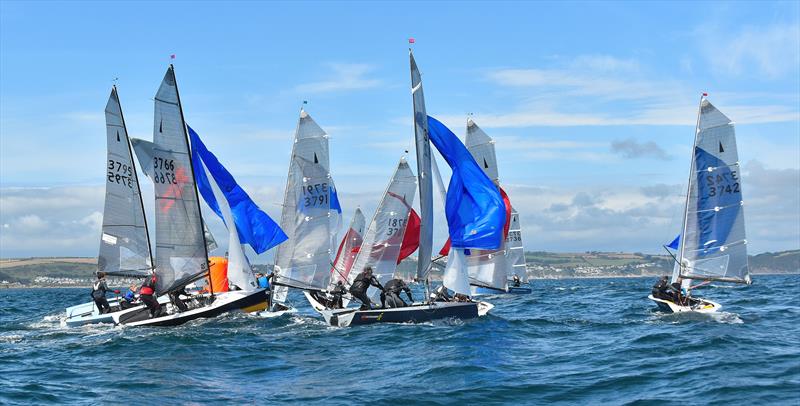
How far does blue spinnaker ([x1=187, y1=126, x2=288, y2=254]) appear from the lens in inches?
1457

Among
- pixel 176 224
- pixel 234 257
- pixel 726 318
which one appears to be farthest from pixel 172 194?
pixel 726 318

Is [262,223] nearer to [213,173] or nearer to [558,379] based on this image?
[213,173]

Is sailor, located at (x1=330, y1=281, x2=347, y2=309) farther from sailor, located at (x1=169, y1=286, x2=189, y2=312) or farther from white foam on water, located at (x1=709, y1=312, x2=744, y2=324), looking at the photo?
white foam on water, located at (x1=709, y1=312, x2=744, y2=324)

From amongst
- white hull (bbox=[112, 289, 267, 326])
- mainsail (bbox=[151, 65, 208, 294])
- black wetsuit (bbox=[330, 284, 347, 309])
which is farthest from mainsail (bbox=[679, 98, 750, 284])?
mainsail (bbox=[151, 65, 208, 294])

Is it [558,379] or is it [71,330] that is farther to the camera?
[71,330]

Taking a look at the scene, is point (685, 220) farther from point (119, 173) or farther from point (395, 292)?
point (119, 173)

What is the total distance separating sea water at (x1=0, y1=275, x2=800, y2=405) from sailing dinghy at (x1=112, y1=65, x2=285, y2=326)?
92 centimetres

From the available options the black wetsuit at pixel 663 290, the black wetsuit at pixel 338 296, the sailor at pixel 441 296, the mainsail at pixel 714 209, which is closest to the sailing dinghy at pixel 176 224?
the black wetsuit at pixel 338 296

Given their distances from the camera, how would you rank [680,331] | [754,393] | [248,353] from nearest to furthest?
1. [754,393]
2. [248,353]
3. [680,331]

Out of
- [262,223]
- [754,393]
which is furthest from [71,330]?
[754,393]

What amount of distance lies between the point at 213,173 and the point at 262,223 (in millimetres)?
3080

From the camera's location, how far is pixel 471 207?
1304 inches

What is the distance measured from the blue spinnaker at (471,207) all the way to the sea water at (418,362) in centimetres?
316

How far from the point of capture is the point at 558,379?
21250mm
